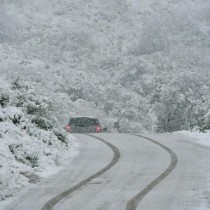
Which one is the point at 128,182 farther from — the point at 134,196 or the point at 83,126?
the point at 83,126

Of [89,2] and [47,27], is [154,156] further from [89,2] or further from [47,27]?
[89,2]

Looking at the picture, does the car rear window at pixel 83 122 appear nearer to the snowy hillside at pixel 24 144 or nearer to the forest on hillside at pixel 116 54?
the snowy hillside at pixel 24 144

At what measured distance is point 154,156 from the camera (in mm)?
15172

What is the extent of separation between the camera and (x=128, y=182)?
11.2 meters

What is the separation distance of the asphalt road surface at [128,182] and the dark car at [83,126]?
9.51 metres

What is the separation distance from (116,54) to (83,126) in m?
77.2

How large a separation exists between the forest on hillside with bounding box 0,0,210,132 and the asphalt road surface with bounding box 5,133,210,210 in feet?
117

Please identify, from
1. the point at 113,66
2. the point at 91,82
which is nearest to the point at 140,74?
the point at 113,66

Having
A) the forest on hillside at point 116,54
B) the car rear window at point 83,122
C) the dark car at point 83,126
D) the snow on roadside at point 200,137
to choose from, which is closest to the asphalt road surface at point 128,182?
the snow on roadside at point 200,137

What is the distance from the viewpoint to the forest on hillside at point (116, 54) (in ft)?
191

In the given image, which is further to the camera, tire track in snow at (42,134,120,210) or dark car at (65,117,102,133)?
dark car at (65,117,102,133)

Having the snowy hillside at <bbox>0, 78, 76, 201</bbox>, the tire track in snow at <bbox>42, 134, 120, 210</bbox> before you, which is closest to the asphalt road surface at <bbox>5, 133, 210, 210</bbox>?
the tire track in snow at <bbox>42, 134, 120, 210</bbox>

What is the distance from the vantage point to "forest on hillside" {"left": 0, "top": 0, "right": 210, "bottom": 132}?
58.3 meters

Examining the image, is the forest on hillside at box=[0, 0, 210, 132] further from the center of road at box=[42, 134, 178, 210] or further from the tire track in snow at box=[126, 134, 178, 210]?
the tire track in snow at box=[126, 134, 178, 210]
